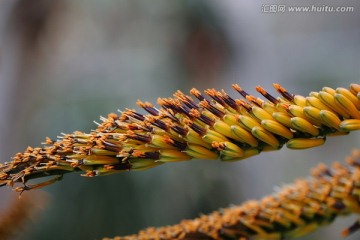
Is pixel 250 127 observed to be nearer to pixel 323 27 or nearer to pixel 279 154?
pixel 323 27

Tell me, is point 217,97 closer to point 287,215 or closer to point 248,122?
point 248,122

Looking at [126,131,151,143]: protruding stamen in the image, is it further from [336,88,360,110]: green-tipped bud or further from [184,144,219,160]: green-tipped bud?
[336,88,360,110]: green-tipped bud

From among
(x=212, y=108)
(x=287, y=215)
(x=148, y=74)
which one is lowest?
(x=287, y=215)

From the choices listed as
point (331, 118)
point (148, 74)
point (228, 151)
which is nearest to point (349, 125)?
point (331, 118)

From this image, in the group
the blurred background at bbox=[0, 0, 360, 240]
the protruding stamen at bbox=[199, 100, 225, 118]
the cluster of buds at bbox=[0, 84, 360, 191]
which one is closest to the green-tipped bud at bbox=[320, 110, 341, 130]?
the cluster of buds at bbox=[0, 84, 360, 191]

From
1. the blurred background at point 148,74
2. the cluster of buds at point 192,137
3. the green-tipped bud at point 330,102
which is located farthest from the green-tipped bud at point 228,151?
the blurred background at point 148,74

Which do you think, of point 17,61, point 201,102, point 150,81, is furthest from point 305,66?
point 201,102

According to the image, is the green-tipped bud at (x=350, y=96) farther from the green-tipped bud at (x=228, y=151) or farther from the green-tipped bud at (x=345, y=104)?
the green-tipped bud at (x=228, y=151)
